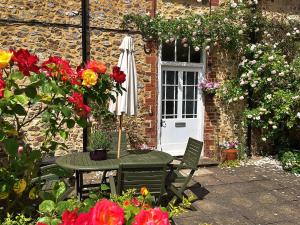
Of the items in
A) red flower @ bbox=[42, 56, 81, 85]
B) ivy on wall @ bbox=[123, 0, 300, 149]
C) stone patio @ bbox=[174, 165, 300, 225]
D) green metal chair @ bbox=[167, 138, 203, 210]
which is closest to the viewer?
red flower @ bbox=[42, 56, 81, 85]

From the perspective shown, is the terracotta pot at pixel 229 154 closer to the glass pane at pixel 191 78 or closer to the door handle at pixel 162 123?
the door handle at pixel 162 123

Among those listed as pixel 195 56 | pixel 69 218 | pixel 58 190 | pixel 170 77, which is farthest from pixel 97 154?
pixel 195 56

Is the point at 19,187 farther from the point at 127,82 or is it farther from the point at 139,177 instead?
the point at 127,82

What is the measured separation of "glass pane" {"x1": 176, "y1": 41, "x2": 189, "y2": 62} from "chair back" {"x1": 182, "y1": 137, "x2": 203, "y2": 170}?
324cm

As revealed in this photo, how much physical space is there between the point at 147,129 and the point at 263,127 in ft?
9.82

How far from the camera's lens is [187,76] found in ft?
28.0

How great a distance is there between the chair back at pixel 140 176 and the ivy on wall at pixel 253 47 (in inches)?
164

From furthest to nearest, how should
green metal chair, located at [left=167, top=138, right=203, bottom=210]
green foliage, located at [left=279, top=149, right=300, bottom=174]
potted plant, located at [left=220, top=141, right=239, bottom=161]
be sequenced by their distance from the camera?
potted plant, located at [left=220, top=141, right=239, bottom=161] < green foliage, located at [left=279, top=149, right=300, bottom=174] < green metal chair, located at [left=167, top=138, right=203, bottom=210]

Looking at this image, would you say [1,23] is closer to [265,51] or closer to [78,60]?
[78,60]

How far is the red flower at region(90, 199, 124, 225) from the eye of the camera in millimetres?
974

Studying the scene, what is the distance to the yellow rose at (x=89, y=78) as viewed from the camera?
217cm

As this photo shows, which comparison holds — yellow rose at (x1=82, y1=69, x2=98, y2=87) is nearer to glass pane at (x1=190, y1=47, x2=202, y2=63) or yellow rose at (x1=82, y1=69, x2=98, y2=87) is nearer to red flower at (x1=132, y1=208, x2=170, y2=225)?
red flower at (x1=132, y1=208, x2=170, y2=225)

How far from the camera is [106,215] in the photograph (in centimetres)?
99

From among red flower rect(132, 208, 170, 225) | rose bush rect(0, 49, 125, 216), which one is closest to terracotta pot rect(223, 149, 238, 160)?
rose bush rect(0, 49, 125, 216)
